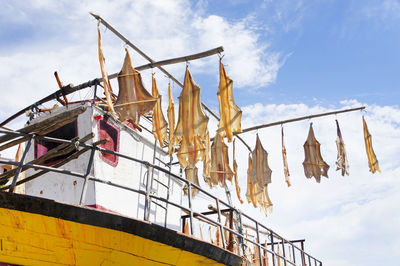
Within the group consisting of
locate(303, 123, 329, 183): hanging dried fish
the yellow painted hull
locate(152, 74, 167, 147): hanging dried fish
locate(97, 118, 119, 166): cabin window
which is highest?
locate(303, 123, 329, 183): hanging dried fish

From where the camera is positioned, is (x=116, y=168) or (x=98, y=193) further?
(x=116, y=168)

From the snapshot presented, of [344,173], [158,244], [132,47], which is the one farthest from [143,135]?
[344,173]

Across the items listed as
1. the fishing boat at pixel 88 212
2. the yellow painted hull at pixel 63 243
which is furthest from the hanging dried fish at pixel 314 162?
the yellow painted hull at pixel 63 243

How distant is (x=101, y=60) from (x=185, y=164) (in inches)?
140

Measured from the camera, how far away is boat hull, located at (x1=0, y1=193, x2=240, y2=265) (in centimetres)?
714

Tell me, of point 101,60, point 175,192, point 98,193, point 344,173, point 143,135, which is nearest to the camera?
point 98,193

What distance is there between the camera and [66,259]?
7.70 metres

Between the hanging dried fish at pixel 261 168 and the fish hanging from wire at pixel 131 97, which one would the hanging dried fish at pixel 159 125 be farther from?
the hanging dried fish at pixel 261 168

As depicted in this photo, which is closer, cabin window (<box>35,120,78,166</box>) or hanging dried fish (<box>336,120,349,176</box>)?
cabin window (<box>35,120,78,166</box>)

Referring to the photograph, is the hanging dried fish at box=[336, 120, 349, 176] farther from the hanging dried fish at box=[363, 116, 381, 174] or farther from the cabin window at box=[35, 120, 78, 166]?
the cabin window at box=[35, 120, 78, 166]

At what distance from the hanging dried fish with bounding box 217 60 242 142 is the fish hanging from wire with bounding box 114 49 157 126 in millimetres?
2034

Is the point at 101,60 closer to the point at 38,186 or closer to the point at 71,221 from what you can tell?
the point at 38,186

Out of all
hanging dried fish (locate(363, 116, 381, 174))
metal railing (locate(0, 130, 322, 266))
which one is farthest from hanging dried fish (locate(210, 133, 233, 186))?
hanging dried fish (locate(363, 116, 381, 174))

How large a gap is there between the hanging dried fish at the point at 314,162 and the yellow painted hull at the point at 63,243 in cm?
921
